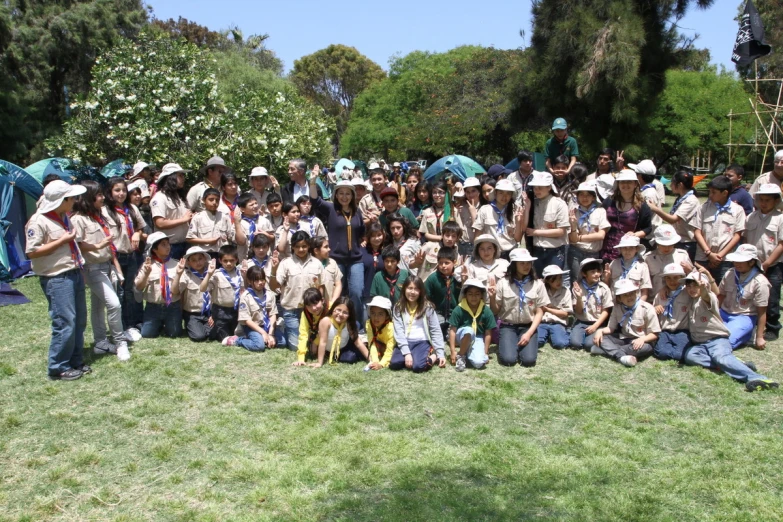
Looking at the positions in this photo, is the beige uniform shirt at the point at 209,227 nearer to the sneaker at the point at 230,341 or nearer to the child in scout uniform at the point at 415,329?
the sneaker at the point at 230,341

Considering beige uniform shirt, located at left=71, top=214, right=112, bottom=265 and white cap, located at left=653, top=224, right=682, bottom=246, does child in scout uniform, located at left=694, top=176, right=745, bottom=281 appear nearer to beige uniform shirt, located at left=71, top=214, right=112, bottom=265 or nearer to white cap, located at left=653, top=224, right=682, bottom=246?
white cap, located at left=653, top=224, right=682, bottom=246

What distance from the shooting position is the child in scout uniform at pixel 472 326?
5.93 meters

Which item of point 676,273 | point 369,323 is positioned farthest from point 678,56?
point 369,323

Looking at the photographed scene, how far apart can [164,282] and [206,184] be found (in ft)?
4.11

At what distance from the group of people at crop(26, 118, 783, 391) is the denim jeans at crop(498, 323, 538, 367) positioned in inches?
0.7

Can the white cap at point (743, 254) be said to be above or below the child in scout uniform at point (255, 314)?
above

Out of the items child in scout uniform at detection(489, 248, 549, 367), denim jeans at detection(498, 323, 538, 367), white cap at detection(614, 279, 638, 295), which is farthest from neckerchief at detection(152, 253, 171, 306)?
white cap at detection(614, 279, 638, 295)

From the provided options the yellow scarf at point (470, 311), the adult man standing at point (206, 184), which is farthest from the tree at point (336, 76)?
the yellow scarf at point (470, 311)

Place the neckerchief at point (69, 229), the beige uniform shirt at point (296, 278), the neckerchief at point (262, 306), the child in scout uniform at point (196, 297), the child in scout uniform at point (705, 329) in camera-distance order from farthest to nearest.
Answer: the child in scout uniform at point (196, 297), the neckerchief at point (262, 306), the beige uniform shirt at point (296, 278), the child in scout uniform at point (705, 329), the neckerchief at point (69, 229)

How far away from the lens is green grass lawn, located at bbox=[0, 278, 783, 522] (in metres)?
3.57

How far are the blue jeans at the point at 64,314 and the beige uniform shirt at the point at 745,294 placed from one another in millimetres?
5932

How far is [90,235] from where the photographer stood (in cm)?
582

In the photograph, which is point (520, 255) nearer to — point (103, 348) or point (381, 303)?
point (381, 303)

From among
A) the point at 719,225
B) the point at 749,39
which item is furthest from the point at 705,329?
the point at 749,39
